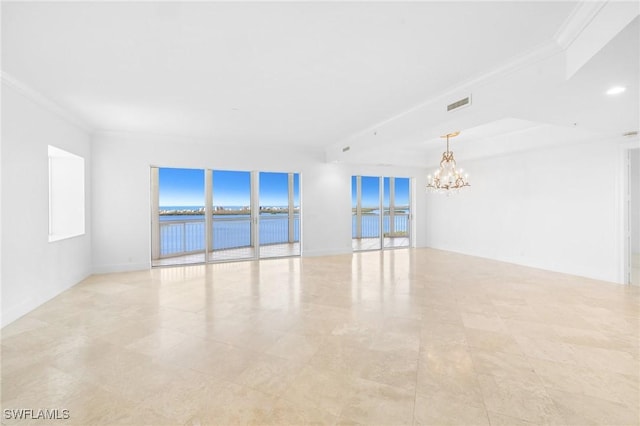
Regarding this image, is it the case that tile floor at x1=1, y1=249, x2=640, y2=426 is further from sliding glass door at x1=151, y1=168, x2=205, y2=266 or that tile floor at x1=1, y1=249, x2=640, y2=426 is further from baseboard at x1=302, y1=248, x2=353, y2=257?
baseboard at x1=302, y1=248, x2=353, y2=257

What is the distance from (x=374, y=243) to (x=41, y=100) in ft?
28.2

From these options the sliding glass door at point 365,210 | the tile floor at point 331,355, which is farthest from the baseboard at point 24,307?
the sliding glass door at point 365,210

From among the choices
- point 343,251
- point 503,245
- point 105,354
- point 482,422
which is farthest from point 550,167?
point 105,354

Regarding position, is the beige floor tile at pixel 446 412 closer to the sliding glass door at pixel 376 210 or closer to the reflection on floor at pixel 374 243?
the reflection on floor at pixel 374 243

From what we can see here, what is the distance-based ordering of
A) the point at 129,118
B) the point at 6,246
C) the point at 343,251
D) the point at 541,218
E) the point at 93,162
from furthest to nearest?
the point at 343,251 < the point at 541,218 < the point at 93,162 < the point at 129,118 < the point at 6,246

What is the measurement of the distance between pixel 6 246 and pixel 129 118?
2631 mm

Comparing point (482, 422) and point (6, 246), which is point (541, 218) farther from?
point (6, 246)

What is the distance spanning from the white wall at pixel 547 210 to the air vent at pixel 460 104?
3784 millimetres

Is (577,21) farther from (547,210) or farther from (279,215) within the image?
(279,215)

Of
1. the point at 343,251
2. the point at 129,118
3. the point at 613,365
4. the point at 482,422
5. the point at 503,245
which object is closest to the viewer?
the point at 482,422

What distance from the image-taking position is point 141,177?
6141mm

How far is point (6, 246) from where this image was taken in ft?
10.8

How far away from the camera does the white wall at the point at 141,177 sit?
5.85 meters

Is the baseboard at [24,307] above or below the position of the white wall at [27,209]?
below
